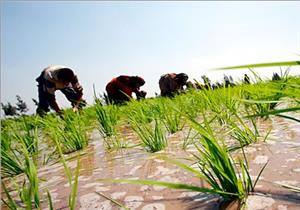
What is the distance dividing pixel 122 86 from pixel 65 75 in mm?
2140

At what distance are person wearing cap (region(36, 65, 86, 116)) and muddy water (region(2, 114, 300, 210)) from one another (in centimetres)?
356

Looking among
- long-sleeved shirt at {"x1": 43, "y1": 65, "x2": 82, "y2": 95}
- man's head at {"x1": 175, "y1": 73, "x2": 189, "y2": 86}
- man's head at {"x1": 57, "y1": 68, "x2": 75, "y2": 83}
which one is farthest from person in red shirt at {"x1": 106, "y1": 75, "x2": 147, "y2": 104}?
man's head at {"x1": 57, "y1": 68, "x2": 75, "y2": 83}

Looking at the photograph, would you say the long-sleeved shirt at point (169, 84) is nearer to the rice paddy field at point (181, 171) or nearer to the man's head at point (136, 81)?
the man's head at point (136, 81)

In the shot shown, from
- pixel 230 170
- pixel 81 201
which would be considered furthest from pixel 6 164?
pixel 230 170

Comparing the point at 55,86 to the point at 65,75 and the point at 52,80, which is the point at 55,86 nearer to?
the point at 52,80

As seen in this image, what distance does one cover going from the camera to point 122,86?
7312 mm

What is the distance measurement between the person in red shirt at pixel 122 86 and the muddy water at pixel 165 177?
5.43 m

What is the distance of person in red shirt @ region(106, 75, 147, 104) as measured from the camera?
7375 millimetres

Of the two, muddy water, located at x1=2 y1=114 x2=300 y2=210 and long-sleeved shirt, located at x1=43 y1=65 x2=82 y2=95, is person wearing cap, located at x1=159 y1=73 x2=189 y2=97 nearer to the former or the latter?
long-sleeved shirt, located at x1=43 y1=65 x2=82 y2=95

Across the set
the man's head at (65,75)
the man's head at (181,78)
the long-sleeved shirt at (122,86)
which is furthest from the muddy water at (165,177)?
the man's head at (181,78)

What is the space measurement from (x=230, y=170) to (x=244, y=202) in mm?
102

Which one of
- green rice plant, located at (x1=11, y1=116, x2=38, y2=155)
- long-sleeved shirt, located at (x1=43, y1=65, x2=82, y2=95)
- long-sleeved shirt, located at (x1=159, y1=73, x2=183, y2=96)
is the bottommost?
long-sleeved shirt, located at (x1=159, y1=73, x2=183, y2=96)

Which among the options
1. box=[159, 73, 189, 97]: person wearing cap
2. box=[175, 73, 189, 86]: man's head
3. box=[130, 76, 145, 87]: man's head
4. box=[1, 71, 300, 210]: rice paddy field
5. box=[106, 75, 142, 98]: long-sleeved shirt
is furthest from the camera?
box=[175, 73, 189, 86]: man's head

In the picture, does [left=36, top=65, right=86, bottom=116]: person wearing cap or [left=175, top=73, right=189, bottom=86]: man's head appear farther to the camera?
[left=175, top=73, right=189, bottom=86]: man's head
